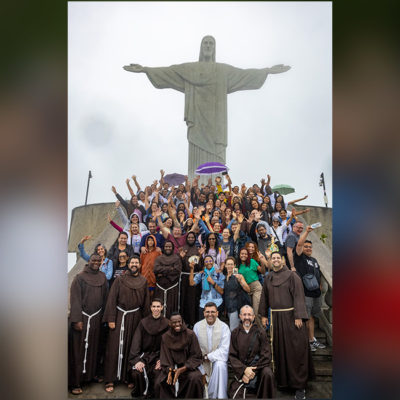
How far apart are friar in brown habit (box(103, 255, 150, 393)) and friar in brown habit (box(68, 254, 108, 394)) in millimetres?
186

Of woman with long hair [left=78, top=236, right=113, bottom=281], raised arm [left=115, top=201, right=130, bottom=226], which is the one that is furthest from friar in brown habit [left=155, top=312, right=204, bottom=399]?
raised arm [left=115, top=201, right=130, bottom=226]

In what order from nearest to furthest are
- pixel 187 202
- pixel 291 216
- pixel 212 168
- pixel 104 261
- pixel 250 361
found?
pixel 250 361 < pixel 104 261 < pixel 291 216 < pixel 187 202 < pixel 212 168

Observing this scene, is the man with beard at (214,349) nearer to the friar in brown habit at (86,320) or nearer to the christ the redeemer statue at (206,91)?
the friar in brown habit at (86,320)

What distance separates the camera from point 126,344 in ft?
24.4

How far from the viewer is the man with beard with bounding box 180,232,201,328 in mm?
7723

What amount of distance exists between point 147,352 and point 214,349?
88 cm

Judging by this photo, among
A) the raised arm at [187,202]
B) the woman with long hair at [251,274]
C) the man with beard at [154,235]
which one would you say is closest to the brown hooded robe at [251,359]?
the woman with long hair at [251,274]

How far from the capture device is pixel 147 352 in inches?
285

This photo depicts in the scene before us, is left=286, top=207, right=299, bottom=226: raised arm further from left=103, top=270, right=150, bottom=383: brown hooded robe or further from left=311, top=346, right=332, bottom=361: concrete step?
left=103, top=270, right=150, bottom=383: brown hooded robe

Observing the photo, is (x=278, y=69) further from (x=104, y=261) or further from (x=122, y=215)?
(x=104, y=261)

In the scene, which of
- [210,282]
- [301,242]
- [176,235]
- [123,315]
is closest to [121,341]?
[123,315]
